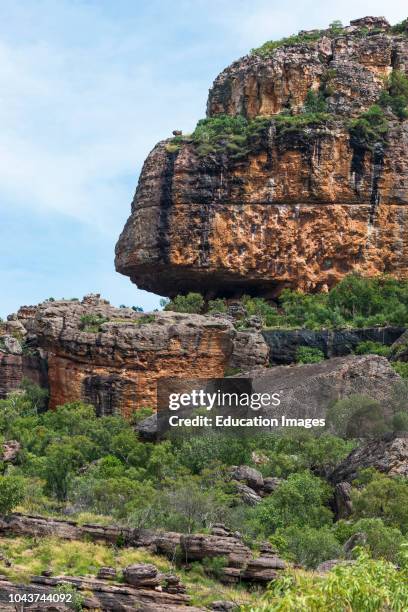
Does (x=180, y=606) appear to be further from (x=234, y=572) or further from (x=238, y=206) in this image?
(x=238, y=206)

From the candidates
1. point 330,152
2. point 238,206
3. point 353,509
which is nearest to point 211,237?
point 238,206

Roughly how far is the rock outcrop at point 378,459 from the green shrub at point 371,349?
50.4 ft

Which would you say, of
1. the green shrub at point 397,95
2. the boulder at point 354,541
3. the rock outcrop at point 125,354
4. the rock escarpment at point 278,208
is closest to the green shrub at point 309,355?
the rock outcrop at point 125,354

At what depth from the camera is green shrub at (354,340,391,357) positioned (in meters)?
65.2

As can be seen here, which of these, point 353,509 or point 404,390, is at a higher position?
point 404,390

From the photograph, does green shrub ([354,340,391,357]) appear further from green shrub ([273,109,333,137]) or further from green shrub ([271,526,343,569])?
green shrub ([271,526,343,569])

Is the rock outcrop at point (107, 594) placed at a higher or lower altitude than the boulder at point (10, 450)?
lower

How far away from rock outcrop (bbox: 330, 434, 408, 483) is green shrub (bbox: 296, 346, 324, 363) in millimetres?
15583

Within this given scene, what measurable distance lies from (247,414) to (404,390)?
23.2ft

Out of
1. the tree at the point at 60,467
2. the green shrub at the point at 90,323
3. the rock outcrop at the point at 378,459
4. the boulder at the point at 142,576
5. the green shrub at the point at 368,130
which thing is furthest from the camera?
the green shrub at the point at 368,130

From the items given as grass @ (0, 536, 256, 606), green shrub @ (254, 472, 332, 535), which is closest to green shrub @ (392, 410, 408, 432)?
green shrub @ (254, 472, 332, 535)

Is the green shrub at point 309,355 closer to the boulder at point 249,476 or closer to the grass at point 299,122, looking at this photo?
the boulder at point 249,476

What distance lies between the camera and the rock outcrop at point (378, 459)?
153ft

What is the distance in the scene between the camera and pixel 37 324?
65438 mm
